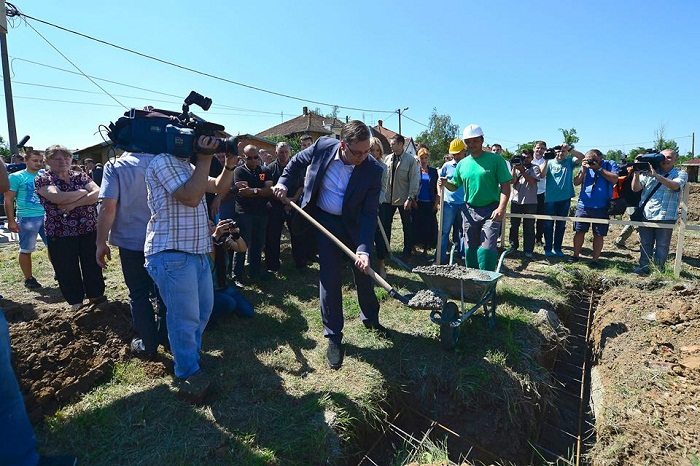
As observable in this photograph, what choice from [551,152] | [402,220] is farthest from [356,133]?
[551,152]

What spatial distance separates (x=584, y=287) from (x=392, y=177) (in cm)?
315

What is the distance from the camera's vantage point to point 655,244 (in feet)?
19.8

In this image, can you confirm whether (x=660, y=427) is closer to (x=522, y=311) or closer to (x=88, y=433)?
A: (x=522, y=311)

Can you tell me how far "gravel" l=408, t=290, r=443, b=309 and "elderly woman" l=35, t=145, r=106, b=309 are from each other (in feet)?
10.4

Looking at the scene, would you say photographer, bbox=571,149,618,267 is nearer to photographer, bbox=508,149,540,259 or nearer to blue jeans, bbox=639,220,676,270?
blue jeans, bbox=639,220,676,270

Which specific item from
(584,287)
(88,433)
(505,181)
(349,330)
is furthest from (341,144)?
(584,287)

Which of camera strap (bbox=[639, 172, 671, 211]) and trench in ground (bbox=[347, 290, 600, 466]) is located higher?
camera strap (bbox=[639, 172, 671, 211])

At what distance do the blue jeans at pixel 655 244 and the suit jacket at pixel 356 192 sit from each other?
15.3 feet

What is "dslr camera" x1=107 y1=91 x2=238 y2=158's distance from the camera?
246cm

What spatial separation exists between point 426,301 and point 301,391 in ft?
3.85

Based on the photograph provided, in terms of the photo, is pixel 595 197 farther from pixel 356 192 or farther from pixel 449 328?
pixel 356 192

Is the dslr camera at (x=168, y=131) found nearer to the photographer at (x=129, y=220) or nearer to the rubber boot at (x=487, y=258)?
the photographer at (x=129, y=220)

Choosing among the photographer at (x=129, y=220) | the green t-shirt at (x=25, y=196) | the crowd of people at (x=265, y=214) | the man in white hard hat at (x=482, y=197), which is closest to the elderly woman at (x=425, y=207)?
the crowd of people at (x=265, y=214)

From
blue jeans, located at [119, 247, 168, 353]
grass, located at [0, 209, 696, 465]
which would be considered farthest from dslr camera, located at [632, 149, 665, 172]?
blue jeans, located at [119, 247, 168, 353]
